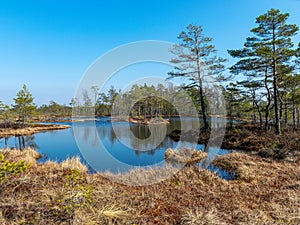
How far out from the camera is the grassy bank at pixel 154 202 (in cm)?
310

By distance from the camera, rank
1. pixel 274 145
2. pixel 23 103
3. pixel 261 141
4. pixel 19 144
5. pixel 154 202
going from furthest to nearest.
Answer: pixel 23 103, pixel 19 144, pixel 261 141, pixel 274 145, pixel 154 202

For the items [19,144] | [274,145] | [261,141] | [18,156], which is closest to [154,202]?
[18,156]

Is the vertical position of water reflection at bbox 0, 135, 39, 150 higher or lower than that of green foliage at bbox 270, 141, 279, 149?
lower

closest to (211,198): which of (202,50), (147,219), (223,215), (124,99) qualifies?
(223,215)

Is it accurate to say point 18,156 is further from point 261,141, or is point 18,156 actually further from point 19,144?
point 261,141

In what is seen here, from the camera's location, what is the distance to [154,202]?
13.7 ft

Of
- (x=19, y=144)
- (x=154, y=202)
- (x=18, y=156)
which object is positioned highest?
(x=18, y=156)

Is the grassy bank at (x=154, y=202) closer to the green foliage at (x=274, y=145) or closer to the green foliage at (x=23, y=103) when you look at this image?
the green foliage at (x=274, y=145)

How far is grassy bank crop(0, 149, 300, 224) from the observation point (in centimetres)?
310

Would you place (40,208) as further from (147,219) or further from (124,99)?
(124,99)

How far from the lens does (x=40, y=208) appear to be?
3057 mm

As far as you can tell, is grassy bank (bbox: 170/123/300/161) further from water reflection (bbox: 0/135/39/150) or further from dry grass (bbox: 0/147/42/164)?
water reflection (bbox: 0/135/39/150)

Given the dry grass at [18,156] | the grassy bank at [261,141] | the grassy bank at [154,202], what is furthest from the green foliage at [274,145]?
the dry grass at [18,156]

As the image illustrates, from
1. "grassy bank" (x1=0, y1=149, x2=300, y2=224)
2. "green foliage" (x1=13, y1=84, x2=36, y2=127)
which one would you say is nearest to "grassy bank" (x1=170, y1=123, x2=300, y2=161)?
"grassy bank" (x1=0, y1=149, x2=300, y2=224)
